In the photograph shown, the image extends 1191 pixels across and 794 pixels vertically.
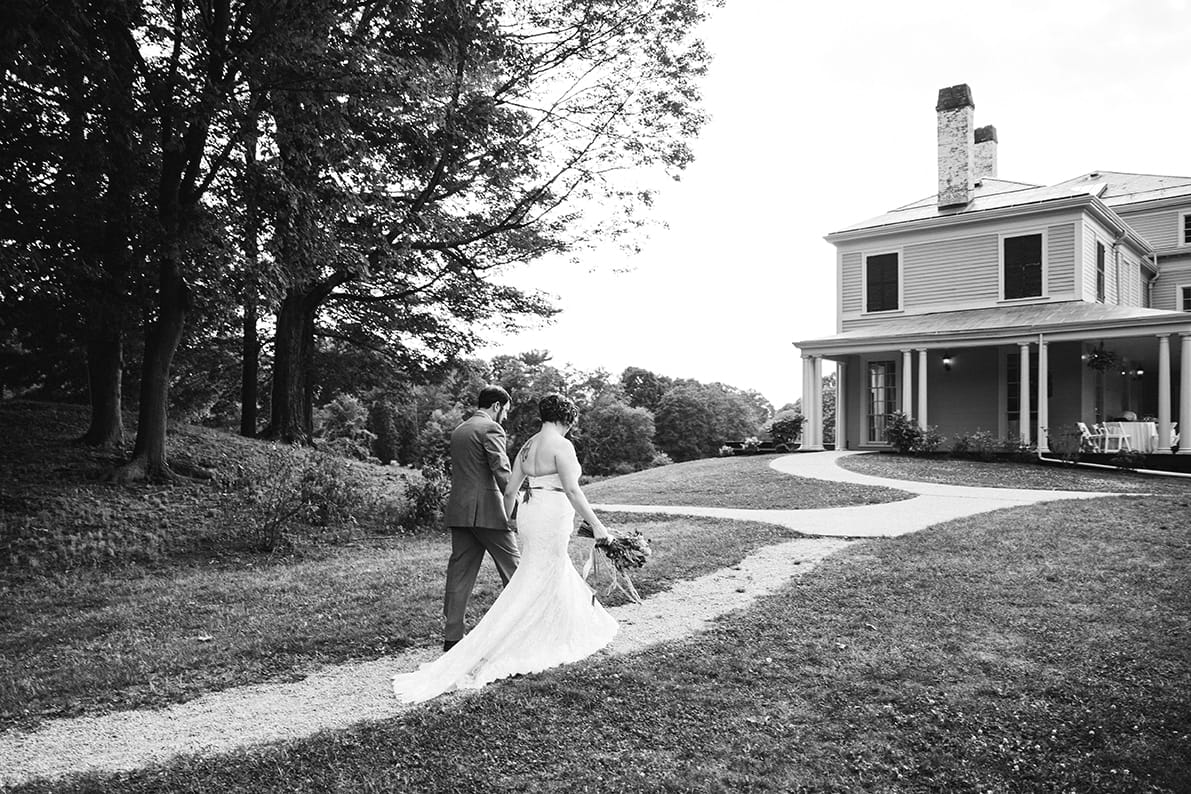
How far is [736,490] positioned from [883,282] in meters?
11.6

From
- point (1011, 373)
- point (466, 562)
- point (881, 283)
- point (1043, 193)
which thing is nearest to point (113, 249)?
point (466, 562)

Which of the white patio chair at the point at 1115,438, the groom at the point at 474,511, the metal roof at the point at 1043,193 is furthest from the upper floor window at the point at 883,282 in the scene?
the groom at the point at 474,511

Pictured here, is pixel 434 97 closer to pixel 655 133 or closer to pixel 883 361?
pixel 655 133

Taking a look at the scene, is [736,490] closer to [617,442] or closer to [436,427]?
[617,442]

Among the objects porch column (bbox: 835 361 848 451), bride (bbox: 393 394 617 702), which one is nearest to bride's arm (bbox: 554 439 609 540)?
bride (bbox: 393 394 617 702)

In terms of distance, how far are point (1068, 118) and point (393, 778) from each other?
16.6 m

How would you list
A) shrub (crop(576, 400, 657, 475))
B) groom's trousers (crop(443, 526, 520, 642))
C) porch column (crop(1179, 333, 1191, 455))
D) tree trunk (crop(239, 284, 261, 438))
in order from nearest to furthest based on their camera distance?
groom's trousers (crop(443, 526, 520, 642)), porch column (crop(1179, 333, 1191, 455)), tree trunk (crop(239, 284, 261, 438)), shrub (crop(576, 400, 657, 475))

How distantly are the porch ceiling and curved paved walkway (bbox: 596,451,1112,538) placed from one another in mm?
5945

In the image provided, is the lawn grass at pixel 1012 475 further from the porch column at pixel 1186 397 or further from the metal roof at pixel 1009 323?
the metal roof at pixel 1009 323

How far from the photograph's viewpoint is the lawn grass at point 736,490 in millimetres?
14891

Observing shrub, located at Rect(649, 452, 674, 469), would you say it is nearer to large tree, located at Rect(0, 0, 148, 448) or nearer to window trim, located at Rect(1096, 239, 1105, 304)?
window trim, located at Rect(1096, 239, 1105, 304)

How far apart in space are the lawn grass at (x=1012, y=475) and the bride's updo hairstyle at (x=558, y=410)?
13662 millimetres

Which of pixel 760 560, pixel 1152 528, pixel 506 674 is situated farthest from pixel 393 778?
pixel 1152 528

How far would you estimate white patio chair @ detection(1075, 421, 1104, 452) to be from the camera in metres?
19.3
